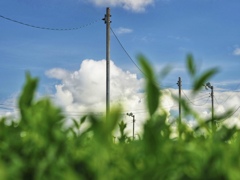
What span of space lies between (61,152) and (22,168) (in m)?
0.16

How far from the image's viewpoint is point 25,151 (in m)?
1.46

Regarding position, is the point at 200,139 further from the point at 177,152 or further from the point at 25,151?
the point at 25,151

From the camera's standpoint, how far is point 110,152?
1.33 meters

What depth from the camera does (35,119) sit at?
4.27ft

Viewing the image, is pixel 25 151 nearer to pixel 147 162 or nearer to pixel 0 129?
pixel 0 129

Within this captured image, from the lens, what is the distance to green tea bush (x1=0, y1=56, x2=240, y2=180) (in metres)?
0.89

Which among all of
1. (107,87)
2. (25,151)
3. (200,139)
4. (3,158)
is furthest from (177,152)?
(107,87)

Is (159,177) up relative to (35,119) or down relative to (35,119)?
down

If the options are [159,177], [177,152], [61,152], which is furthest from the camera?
[177,152]

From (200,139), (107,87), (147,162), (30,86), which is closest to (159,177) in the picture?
(147,162)

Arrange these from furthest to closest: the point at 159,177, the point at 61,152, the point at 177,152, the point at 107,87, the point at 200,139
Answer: the point at 107,87 < the point at 200,139 < the point at 177,152 < the point at 61,152 < the point at 159,177

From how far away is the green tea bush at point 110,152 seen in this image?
0.89 m

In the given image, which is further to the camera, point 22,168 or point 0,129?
point 0,129

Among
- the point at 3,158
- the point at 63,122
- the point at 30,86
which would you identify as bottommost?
the point at 3,158
